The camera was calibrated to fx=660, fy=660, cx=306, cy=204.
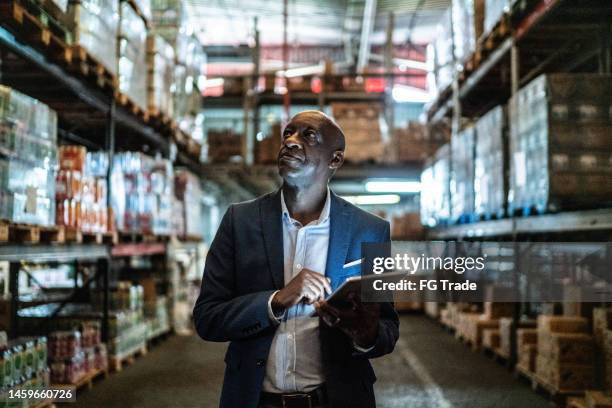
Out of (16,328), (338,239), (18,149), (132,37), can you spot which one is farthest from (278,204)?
(132,37)

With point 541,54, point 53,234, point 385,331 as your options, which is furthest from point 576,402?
point 541,54

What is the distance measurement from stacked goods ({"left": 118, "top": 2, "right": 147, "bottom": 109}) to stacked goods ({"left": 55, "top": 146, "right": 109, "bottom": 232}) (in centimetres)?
121

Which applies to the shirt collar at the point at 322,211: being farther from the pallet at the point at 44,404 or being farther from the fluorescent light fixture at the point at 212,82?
the fluorescent light fixture at the point at 212,82

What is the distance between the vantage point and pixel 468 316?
329 inches

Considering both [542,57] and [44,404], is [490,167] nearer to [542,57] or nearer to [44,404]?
[542,57]

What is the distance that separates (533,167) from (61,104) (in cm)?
471

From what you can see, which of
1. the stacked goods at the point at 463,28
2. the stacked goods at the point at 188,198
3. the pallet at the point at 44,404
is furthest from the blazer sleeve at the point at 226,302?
the stacked goods at the point at 188,198

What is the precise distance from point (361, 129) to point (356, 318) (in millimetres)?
10596

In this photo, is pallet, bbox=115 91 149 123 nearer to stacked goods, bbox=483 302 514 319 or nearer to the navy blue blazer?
stacked goods, bbox=483 302 514 319

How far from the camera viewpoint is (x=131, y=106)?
23.2 feet

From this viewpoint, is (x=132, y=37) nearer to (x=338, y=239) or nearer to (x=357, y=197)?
(x=338, y=239)

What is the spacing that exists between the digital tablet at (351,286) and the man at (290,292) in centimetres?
7

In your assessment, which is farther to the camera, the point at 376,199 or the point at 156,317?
the point at 376,199

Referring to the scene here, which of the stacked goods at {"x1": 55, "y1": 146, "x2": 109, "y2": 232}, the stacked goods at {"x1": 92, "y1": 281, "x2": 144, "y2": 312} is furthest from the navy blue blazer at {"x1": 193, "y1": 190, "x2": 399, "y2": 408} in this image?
the stacked goods at {"x1": 92, "y1": 281, "x2": 144, "y2": 312}
